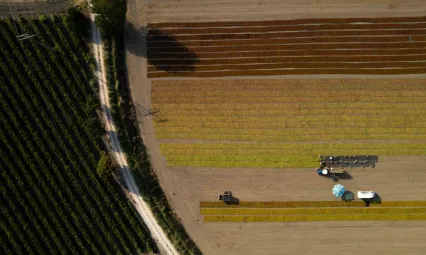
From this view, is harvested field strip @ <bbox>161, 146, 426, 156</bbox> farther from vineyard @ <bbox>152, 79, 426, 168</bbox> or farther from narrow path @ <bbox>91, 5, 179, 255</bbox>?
narrow path @ <bbox>91, 5, 179, 255</bbox>

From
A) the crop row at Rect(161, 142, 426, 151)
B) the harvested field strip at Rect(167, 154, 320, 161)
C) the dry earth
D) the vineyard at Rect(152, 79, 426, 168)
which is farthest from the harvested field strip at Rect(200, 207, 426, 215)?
the crop row at Rect(161, 142, 426, 151)

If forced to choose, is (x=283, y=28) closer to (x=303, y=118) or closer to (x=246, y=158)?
(x=303, y=118)

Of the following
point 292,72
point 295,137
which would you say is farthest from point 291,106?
point 292,72

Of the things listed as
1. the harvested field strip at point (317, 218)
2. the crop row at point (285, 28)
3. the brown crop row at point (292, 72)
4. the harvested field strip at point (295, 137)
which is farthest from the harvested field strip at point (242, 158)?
the crop row at point (285, 28)

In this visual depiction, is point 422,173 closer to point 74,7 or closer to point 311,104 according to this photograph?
point 311,104

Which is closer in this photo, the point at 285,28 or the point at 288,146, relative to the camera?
the point at 288,146

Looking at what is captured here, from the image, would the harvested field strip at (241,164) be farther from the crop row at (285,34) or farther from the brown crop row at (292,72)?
the crop row at (285,34)
